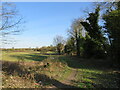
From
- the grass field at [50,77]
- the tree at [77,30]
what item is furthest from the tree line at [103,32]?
the grass field at [50,77]

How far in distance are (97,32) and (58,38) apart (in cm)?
3051

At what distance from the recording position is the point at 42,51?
36.8 meters

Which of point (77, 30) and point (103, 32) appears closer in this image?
point (103, 32)

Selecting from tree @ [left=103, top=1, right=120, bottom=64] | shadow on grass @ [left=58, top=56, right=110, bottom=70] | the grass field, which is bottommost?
shadow on grass @ [left=58, top=56, right=110, bottom=70]

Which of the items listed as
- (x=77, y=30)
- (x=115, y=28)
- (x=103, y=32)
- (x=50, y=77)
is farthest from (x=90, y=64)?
(x=77, y=30)

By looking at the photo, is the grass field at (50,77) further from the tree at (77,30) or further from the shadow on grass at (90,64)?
the tree at (77,30)

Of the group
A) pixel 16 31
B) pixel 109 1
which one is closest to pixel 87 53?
pixel 109 1

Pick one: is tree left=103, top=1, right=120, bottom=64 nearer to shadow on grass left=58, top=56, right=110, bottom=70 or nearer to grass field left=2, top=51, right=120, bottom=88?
shadow on grass left=58, top=56, right=110, bottom=70

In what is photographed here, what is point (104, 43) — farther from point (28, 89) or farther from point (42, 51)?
point (42, 51)

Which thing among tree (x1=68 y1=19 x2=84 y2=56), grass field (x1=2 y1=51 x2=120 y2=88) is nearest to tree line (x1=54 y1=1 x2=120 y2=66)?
tree (x1=68 y1=19 x2=84 y2=56)

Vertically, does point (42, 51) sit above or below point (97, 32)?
below

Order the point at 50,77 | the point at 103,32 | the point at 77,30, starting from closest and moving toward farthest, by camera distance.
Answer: the point at 50,77, the point at 103,32, the point at 77,30

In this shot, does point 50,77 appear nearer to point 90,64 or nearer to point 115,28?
point 115,28

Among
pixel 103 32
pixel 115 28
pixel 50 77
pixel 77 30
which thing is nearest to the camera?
pixel 50 77
